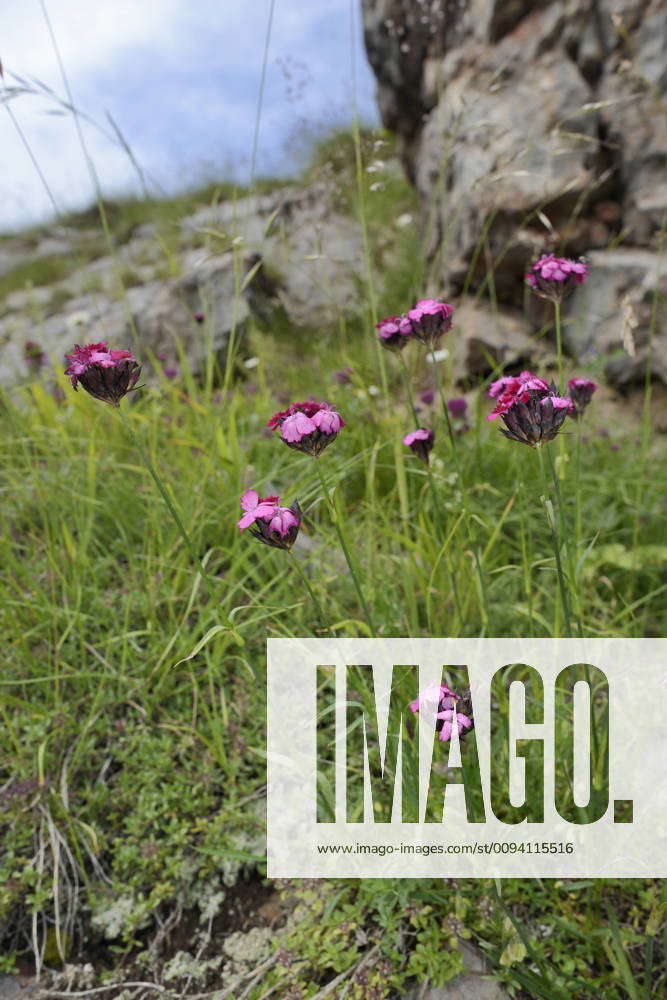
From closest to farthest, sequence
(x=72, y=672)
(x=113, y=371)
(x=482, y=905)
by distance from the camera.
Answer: (x=113, y=371) → (x=482, y=905) → (x=72, y=672)

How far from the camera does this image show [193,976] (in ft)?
4.60

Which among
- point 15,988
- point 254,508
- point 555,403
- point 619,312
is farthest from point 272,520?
point 619,312

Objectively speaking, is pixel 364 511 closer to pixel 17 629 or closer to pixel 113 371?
pixel 17 629

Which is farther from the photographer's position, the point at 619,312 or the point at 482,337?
the point at 482,337

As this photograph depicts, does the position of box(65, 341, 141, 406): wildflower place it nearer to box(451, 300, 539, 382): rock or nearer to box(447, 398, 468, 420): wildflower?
box(447, 398, 468, 420): wildflower

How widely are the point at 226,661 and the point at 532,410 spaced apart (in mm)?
1296

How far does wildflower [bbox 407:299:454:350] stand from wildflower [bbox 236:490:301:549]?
437mm

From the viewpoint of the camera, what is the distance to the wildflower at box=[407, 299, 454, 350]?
122 centimetres

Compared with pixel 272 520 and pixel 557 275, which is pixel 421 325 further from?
pixel 272 520

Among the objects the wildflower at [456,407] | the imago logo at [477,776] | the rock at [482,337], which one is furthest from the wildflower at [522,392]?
the rock at [482,337]

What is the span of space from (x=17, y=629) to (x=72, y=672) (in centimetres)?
21

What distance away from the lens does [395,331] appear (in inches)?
51.0

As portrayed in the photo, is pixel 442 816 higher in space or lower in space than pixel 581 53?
lower

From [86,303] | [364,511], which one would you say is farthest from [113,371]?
[86,303]
